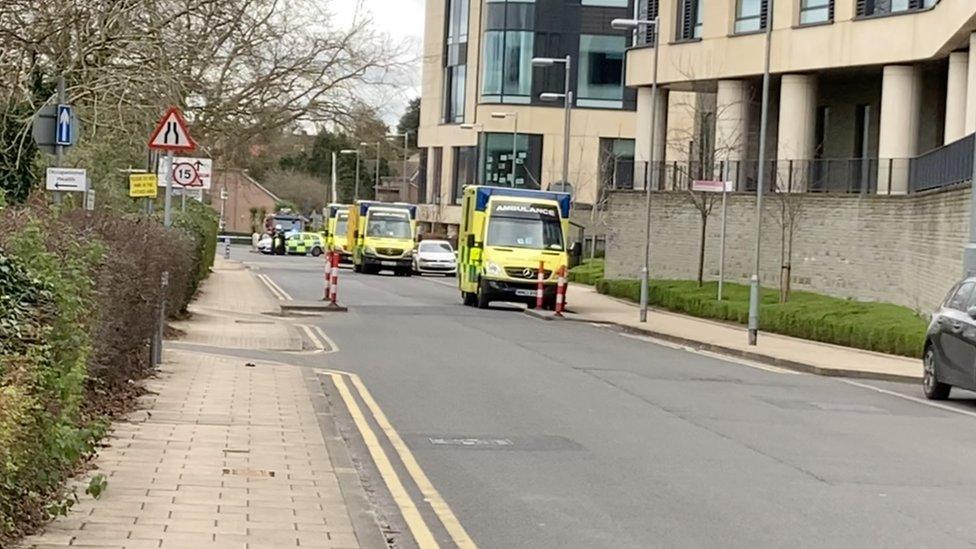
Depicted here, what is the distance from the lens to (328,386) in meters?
18.1

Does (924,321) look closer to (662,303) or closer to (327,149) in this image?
(662,303)

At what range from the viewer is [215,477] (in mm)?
10633

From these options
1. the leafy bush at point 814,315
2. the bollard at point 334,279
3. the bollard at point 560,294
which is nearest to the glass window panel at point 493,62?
the leafy bush at point 814,315

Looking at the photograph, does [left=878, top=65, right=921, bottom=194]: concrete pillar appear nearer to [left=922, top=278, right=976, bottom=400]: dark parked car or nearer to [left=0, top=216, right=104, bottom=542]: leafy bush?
[left=922, top=278, right=976, bottom=400]: dark parked car

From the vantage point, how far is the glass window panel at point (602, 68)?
3182 inches

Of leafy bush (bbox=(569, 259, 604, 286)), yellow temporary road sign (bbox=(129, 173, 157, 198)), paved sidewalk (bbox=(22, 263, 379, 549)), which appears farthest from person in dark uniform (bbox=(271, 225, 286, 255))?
paved sidewalk (bbox=(22, 263, 379, 549))

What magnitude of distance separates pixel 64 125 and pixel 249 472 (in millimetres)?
9458

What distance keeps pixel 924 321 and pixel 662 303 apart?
13672 millimetres

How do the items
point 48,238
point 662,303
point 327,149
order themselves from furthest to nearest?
point 327,149 < point 662,303 < point 48,238

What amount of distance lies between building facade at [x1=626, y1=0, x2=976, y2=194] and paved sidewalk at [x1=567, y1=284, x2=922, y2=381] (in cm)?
552

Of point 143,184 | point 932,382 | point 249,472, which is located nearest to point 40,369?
point 249,472

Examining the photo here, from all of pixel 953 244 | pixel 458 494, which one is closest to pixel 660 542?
pixel 458 494

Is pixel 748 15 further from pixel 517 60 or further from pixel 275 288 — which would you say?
pixel 517 60

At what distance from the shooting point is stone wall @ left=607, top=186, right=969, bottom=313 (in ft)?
102
